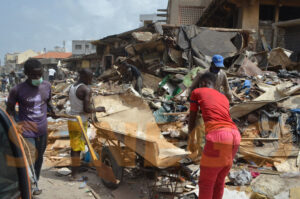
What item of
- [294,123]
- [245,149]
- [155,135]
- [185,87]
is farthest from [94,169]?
[185,87]

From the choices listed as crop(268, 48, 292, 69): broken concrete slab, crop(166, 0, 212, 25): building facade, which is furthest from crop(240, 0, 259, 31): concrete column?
crop(166, 0, 212, 25): building facade

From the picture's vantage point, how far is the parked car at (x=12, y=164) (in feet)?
5.17

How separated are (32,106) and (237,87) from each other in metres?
6.31

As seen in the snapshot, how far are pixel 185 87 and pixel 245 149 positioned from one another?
4.04 m

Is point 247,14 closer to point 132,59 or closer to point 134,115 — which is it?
point 132,59

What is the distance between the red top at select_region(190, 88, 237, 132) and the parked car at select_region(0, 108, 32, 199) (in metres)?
1.69

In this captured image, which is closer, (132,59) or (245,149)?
(245,149)

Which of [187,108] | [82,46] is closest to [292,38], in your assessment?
[187,108]

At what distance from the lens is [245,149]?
4965 millimetres

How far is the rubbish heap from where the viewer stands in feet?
16.4

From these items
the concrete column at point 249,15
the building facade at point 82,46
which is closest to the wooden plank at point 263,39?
the concrete column at point 249,15

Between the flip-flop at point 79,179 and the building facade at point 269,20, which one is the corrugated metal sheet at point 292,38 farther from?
the flip-flop at point 79,179

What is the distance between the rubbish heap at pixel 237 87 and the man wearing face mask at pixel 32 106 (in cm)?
281

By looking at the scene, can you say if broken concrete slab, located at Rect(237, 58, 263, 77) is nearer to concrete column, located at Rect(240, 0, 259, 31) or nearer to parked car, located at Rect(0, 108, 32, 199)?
concrete column, located at Rect(240, 0, 259, 31)
